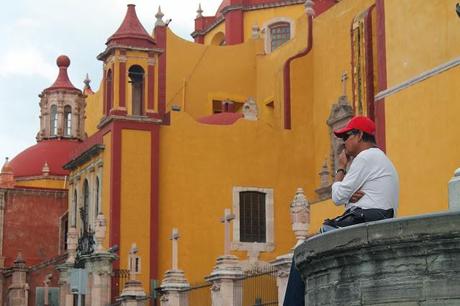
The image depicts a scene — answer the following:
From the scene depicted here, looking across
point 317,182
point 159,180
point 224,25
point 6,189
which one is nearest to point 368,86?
point 317,182

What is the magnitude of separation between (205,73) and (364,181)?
28158mm

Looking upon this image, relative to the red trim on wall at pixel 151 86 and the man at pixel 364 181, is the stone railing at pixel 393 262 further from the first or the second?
the red trim on wall at pixel 151 86

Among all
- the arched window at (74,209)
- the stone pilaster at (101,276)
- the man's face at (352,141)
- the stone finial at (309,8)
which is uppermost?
the stone finial at (309,8)

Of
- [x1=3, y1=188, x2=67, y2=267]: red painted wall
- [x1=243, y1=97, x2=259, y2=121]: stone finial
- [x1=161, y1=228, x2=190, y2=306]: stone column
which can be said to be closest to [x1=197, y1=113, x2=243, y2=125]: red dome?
[x1=243, y1=97, x2=259, y2=121]: stone finial

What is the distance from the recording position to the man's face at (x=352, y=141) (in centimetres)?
773

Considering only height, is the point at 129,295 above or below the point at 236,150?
below

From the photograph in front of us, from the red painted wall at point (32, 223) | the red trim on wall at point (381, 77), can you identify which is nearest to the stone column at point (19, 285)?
the red painted wall at point (32, 223)

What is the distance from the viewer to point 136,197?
30.9m

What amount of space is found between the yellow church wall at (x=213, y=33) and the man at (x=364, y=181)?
111 feet

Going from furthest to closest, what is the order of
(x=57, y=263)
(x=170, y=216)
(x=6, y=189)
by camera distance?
(x=6, y=189) → (x=57, y=263) → (x=170, y=216)

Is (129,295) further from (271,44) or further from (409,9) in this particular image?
(271,44)

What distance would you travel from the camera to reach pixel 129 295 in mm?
27781

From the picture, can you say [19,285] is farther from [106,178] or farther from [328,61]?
[328,61]

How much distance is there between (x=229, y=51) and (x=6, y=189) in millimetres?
10220
